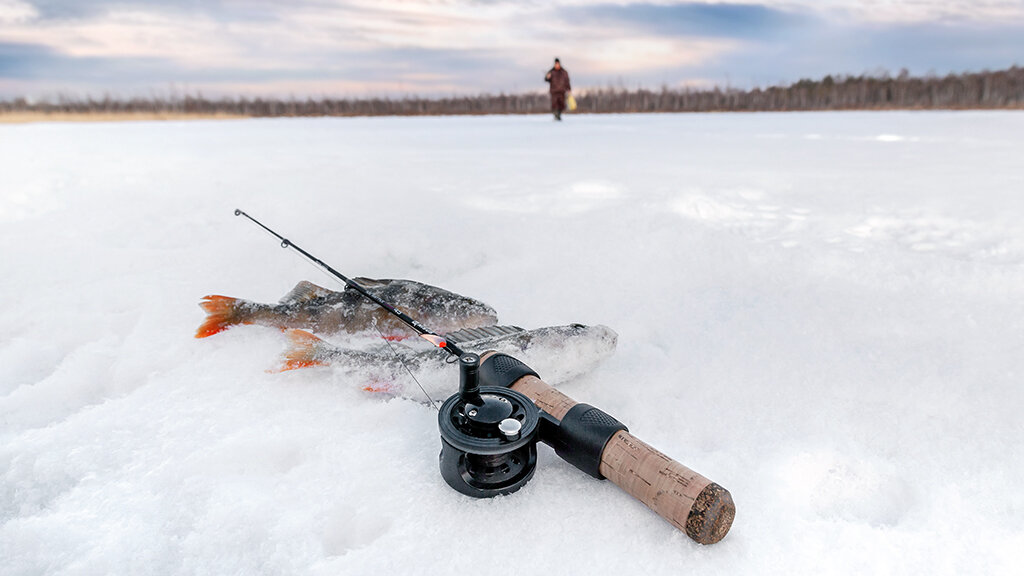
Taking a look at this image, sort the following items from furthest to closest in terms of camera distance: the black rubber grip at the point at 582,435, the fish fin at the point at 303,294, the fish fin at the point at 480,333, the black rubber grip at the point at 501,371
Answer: the fish fin at the point at 303,294, the fish fin at the point at 480,333, the black rubber grip at the point at 501,371, the black rubber grip at the point at 582,435

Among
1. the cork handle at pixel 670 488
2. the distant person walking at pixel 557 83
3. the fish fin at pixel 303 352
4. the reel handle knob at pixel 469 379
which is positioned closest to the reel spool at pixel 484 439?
the reel handle knob at pixel 469 379

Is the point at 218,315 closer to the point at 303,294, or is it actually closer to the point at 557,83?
the point at 303,294

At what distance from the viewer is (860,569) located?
1401 mm

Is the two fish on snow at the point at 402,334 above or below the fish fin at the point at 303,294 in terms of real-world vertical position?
below

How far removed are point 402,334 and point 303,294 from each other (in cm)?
54

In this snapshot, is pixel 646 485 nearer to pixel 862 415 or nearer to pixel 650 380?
pixel 650 380

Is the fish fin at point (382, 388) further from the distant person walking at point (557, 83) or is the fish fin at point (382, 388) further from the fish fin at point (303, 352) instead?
the distant person walking at point (557, 83)

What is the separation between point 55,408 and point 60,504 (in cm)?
65

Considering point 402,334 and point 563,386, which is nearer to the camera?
point 563,386

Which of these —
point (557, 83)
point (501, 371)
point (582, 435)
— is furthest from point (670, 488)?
point (557, 83)

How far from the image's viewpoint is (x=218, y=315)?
8.52ft

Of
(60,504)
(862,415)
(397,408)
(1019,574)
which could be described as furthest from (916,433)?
(60,504)

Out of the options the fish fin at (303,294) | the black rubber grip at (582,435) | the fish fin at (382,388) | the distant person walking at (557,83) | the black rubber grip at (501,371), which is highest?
the distant person walking at (557,83)

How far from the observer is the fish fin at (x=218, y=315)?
2564 mm
